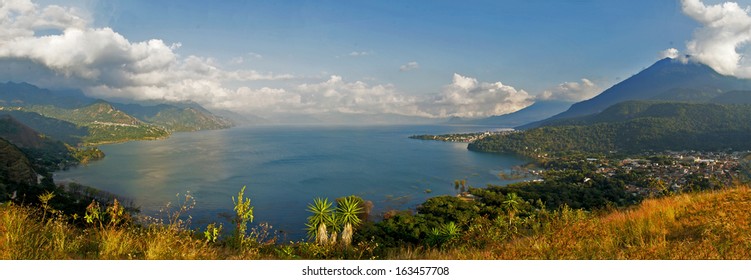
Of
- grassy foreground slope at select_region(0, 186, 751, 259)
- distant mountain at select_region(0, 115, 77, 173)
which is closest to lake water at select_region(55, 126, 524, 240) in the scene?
distant mountain at select_region(0, 115, 77, 173)

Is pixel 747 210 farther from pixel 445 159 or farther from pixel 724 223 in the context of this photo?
pixel 445 159

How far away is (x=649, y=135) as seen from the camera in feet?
496

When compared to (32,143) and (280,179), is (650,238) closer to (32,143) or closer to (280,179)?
(280,179)

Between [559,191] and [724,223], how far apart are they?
6360 cm

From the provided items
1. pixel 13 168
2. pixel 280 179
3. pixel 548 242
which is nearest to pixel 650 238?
pixel 548 242

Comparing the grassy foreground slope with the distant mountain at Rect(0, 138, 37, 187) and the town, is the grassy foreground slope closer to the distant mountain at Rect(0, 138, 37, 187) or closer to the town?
the town

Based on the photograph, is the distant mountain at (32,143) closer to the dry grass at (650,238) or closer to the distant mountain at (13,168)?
the distant mountain at (13,168)

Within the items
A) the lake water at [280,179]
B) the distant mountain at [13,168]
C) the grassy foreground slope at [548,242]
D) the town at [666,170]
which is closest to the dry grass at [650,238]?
the grassy foreground slope at [548,242]

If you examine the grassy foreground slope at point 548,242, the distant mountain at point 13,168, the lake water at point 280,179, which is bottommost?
the lake water at point 280,179

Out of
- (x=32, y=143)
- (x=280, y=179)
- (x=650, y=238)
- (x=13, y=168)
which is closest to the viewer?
(x=650, y=238)

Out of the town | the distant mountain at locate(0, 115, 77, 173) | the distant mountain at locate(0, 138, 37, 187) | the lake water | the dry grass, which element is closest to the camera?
the dry grass

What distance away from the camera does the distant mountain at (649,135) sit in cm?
13600

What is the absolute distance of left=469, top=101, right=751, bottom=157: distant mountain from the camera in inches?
5354

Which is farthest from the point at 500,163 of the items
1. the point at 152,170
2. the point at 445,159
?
the point at 152,170
